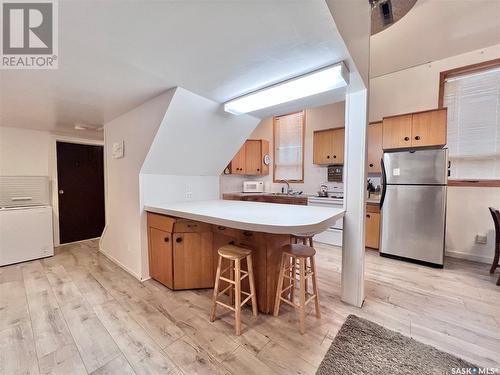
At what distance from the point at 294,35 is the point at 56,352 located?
2700 millimetres

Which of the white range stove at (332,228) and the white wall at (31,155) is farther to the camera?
the white range stove at (332,228)

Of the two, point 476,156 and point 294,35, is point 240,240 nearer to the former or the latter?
point 294,35

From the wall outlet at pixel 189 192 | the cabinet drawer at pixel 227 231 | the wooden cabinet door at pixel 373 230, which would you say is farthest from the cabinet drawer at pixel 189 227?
the wooden cabinet door at pixel 373 230

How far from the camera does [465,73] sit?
314cm

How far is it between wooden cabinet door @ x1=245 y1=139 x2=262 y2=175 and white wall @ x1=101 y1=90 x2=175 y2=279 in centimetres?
278

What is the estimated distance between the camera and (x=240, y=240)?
6.66 feet

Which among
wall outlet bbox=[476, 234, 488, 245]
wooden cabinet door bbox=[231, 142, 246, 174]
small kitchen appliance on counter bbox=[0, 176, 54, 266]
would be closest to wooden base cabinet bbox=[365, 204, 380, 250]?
wall outlet bbox=[476, 234, 488, 245]

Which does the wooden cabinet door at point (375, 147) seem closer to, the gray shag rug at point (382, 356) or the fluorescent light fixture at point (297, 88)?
the fluorescent light fixture at point (297, 88)

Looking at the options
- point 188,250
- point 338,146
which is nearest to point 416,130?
point 338,146

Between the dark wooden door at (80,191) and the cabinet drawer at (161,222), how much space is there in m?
2.74

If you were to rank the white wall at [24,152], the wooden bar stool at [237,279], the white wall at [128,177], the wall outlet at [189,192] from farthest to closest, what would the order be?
the white wall at [24,152] < the wall outlet at [189,192] < the white wall at [128,177] < the wooden bar stool at [237,279]

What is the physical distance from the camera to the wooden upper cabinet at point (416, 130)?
297cm

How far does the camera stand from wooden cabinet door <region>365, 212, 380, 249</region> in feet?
11.7

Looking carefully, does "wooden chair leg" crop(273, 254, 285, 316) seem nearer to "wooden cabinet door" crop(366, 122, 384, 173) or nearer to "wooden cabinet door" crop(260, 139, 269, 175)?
"wooden cabinet door" crop(366, 122, 384, 173)
